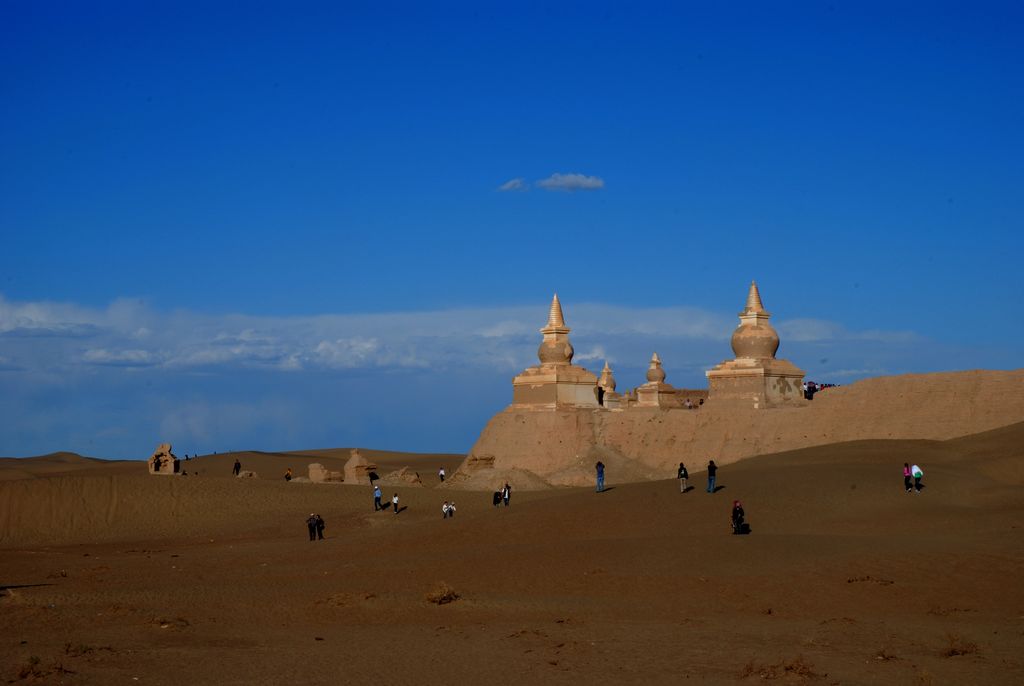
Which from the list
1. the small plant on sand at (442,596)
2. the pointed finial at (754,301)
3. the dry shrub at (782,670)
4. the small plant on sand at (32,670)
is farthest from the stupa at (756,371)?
the small plant on sand at (32,670)

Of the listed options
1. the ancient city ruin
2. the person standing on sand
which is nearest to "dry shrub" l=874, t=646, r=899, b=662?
the person standing on sand

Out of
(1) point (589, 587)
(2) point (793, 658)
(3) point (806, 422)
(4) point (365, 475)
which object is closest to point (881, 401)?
(3) point (806, 422)

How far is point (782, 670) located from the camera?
543 inches

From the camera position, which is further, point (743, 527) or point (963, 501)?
point (963, 501)

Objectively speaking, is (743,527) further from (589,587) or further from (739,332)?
(739,332)

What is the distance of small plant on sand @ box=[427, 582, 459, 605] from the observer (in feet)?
61.9

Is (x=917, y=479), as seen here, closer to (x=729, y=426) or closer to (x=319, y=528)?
(x=729, y=426)

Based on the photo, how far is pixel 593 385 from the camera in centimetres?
4903

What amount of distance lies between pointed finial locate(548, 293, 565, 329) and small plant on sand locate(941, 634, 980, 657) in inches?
1366

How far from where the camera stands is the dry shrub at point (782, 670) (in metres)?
13.7

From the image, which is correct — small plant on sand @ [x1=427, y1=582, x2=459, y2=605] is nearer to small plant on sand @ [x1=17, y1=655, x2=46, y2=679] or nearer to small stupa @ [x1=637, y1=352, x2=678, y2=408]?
small plant on sand @ [x1=17, y1=655, x2=46, y2=679]

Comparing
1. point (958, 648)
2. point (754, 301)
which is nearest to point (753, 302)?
point (754, 301)

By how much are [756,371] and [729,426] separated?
82.8 inches

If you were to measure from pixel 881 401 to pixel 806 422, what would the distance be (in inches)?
97.6
